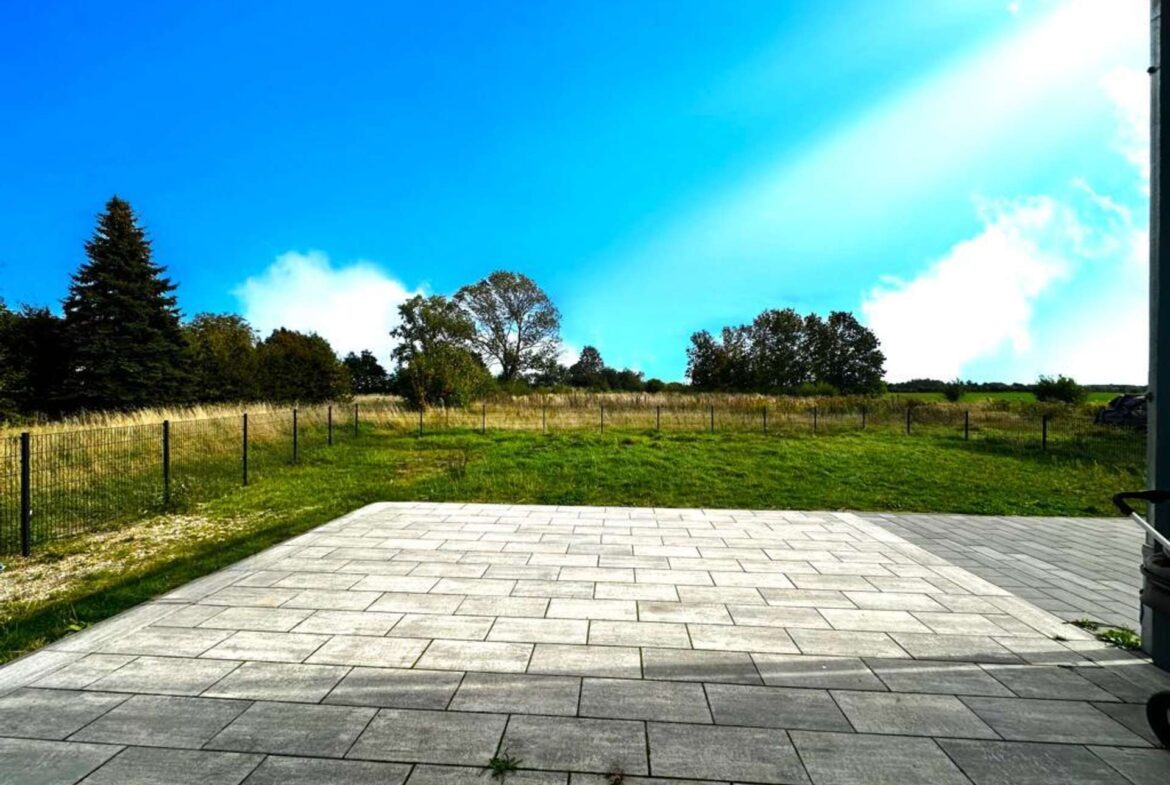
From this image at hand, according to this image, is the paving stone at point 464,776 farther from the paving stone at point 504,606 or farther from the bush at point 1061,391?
the bush at point 1061,391

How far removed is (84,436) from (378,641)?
973cm

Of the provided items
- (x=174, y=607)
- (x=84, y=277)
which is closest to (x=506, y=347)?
(x=84, y=277)

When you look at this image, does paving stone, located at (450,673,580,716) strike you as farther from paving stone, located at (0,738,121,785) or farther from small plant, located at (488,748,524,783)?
paving stone, located at (0,738,121,785)

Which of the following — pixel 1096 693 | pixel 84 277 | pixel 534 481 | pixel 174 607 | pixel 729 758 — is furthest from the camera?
pixel 84 277

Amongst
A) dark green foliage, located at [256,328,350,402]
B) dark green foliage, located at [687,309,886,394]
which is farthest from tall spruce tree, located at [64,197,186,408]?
dark green foliage, located at [687,309,886,394]

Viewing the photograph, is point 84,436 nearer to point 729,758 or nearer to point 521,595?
point 521,595

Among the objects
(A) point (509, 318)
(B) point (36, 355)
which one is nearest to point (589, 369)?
(A) point (509, 318)

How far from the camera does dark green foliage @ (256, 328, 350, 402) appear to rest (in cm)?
3069

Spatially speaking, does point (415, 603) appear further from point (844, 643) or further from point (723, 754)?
point (844, 643)

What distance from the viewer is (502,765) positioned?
2.02 m

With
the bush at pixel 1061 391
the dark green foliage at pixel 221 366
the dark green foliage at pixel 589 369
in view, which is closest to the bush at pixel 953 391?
the bush at pixel 1061 391

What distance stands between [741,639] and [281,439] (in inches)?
537

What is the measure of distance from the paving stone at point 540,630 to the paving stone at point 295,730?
3.15ft

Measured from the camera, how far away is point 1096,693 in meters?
2.63
